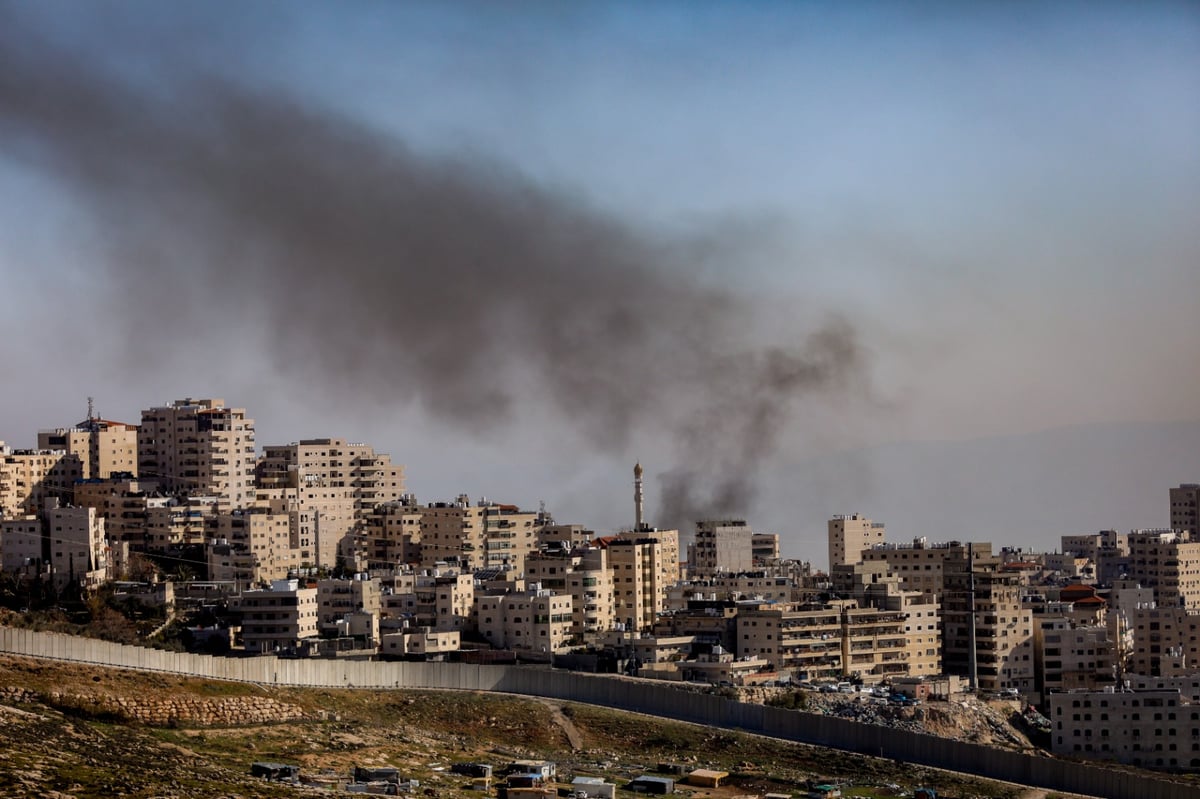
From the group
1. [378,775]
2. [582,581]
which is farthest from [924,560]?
[378,775]

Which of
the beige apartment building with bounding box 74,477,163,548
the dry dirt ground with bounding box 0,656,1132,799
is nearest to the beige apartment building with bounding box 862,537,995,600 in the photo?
the dry dirt ground with bounding box 0,656,1132,799

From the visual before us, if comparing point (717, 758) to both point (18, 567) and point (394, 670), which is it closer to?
point (394, 670)

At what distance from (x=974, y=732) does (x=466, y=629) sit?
13336mm

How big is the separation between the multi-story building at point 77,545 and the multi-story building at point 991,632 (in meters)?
23.7

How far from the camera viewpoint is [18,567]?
178 ft

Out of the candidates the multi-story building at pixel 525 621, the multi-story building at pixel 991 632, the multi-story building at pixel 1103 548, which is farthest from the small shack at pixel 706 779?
the multi-story building at pixel 1103 548

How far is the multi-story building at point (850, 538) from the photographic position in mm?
70000

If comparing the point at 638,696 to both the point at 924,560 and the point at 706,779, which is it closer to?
the point at 706,779

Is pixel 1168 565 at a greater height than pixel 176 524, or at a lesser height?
lesser

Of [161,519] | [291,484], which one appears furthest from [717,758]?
[291,484]

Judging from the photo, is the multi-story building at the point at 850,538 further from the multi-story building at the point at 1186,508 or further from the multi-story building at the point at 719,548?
the multi-story building at the point at 1186,508

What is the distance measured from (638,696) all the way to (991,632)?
1648 centimetres

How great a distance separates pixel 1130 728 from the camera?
160ft

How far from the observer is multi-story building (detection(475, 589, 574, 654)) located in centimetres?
5272
